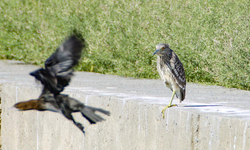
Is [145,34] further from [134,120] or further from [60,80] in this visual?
[60,80]

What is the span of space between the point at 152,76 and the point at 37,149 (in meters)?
2.75

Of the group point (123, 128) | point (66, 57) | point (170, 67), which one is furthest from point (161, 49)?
point (66, 57)

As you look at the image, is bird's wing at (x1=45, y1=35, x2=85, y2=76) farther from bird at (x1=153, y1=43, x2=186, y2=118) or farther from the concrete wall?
the concrete wall

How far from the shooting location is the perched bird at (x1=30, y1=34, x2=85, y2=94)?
7.86ft

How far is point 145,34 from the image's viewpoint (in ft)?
26.0

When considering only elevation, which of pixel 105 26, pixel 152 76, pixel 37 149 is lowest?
pixel 37 149

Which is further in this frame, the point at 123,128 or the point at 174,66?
the point at 123,128

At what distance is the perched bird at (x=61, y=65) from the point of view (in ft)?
7.86

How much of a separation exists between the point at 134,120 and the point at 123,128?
21cm

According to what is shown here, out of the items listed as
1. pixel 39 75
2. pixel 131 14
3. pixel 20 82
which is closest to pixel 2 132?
pixel 20 82

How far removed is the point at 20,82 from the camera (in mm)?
6773

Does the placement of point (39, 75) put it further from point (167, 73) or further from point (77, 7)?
point (77, 7)

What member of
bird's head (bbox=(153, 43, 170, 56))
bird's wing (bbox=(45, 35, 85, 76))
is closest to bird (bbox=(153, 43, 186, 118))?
bird's head (bbox=(153, 43, 170, 56))

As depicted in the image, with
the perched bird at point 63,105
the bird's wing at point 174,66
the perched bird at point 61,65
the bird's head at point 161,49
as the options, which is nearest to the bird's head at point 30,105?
the perched bird at point 63,105
